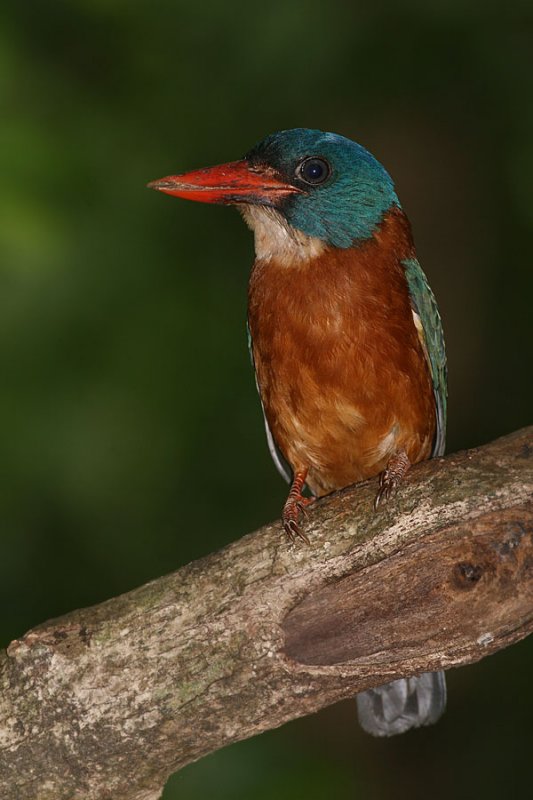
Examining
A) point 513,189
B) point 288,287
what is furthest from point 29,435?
point 513,189

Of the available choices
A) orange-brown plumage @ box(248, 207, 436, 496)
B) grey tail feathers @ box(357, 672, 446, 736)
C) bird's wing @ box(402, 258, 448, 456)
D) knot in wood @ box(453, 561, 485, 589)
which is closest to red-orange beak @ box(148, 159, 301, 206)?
orange-brown plumage @ box(248, 207, 436, 496)

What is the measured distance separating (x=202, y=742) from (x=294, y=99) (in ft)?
13.0

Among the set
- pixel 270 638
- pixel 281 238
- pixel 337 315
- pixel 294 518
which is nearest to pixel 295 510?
pixel 294 518

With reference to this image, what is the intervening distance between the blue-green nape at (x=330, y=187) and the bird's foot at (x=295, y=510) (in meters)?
1.01

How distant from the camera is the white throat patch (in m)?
4.40

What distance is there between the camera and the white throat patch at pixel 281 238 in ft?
14.4

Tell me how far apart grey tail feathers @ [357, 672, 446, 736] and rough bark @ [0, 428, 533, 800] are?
1.24 metres

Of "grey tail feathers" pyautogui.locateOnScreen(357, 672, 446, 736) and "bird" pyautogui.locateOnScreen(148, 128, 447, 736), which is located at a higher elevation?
"bird" pyautogui.locateOnScreen(148, 128, 447, 736)

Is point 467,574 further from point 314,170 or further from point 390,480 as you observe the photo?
point 314,170

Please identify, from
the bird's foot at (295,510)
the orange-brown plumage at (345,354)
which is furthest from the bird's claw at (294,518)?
the orange-brown plumage at (345,354)

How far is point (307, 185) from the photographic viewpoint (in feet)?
14.5

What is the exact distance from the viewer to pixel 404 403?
4.32 metres

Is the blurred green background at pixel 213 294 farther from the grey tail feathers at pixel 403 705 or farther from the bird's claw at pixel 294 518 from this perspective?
the bird's claw at pixel 294 518

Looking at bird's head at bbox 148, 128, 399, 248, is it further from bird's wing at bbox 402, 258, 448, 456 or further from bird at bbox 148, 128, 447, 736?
bird's wing at bbox 402, 258, 448, 456
